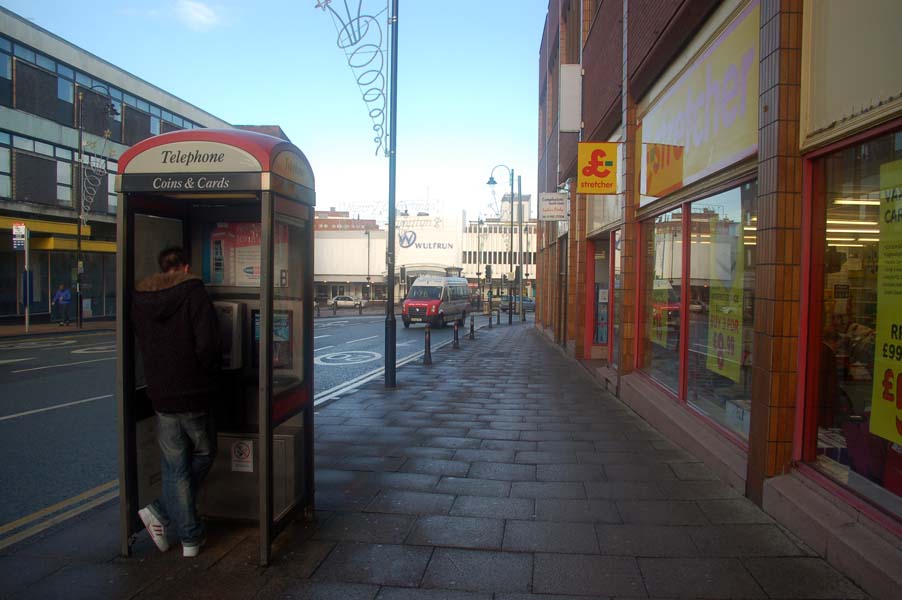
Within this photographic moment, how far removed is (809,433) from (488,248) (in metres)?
84.7

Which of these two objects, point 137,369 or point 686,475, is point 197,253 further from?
point 686,475

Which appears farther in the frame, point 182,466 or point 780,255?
point 780,255

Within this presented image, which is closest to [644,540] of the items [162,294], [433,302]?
[162,294]

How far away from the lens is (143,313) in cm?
388

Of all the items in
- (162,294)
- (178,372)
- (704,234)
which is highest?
(704,234)

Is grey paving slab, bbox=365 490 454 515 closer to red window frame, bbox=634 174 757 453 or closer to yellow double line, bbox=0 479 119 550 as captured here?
yellow double line, bbox=0 479 119 550

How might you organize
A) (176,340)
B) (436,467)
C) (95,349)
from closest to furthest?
(176,340)
(436,467)
(95,349)

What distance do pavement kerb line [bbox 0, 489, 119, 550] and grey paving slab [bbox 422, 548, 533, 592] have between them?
9.55 ft

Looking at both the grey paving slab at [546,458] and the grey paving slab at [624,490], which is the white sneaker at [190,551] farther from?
the grey paving slab at [546,458]

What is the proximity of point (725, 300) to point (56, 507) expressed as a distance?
6.25 meters

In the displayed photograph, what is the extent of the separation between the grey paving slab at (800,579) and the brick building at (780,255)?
10 cm

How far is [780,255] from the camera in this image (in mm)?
4520

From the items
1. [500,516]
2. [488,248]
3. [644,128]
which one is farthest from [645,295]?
[488,248]

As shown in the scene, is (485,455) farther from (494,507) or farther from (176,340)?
(176,340)
